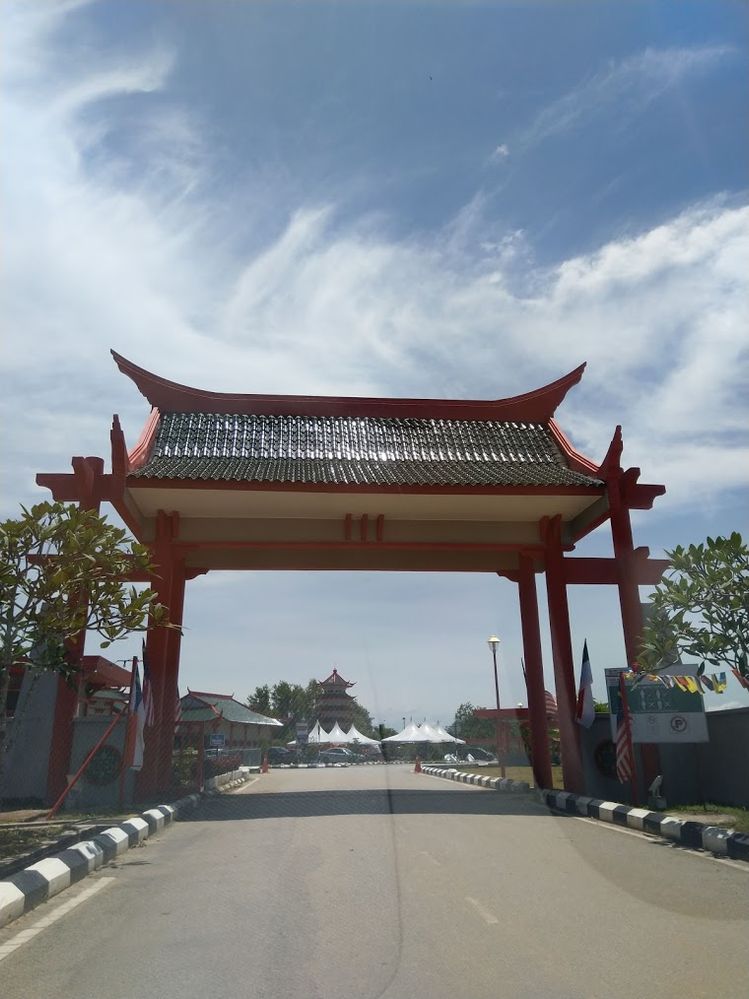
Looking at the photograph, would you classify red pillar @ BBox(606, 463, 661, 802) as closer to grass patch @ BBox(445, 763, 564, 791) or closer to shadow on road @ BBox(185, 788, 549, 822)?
shadow on road @ BBox(185, 788, 549, 822)

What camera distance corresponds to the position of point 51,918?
5.53 meters

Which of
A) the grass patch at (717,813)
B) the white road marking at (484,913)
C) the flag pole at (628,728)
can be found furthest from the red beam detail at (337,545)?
the white road marking at (484,913)

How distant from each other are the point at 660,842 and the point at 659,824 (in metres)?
0.70

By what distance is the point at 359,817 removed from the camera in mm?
11852

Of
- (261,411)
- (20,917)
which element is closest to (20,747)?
(261,411)

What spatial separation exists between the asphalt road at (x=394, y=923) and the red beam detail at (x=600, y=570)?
6.60m

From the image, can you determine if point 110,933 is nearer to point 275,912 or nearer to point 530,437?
point 275,912

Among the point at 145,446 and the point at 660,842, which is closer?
the point at 660,842

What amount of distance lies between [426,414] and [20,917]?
14226mm

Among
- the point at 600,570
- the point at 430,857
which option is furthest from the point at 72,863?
the point at 600,570

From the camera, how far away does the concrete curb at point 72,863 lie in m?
5.59

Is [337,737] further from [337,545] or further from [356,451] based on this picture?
[337,545]

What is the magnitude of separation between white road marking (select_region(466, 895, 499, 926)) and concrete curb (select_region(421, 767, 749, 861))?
136 inches

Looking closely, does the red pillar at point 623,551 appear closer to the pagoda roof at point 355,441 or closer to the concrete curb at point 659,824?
the pagoda roof at point 355,441
